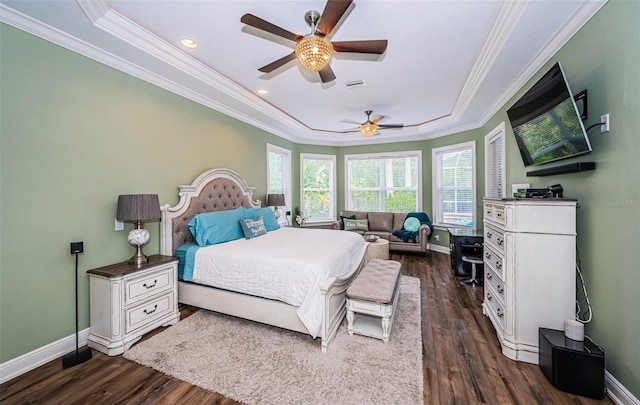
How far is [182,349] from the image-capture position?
217cm

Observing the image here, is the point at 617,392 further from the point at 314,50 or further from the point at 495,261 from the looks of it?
the point at 314,50

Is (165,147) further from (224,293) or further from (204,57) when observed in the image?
(224,293)

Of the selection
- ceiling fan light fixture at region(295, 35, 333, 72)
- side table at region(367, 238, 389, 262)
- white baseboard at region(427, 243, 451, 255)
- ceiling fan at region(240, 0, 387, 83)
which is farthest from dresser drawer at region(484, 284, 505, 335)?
white baseboard at region(427, 243, 451, 255)

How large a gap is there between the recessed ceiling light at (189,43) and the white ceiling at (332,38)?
5 cm

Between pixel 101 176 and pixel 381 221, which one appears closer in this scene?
pixel 101 176

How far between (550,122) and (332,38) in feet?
6.78

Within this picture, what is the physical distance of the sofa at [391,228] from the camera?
5223 millimetres

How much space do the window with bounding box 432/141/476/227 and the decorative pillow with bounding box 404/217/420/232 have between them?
1.99 feet

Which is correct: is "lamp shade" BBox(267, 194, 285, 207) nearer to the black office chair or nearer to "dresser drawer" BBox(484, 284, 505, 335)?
the black office chair

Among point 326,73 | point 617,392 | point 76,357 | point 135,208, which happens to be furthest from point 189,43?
point 617,392

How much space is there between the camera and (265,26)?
185 cm

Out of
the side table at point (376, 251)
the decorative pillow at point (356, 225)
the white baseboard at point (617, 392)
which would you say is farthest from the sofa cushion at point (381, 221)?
the white baseboard at point (617, 392)

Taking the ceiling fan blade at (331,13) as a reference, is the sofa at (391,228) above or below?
below

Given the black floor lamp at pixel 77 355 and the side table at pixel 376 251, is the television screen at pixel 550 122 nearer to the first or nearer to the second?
the side table at pixel 376 251
